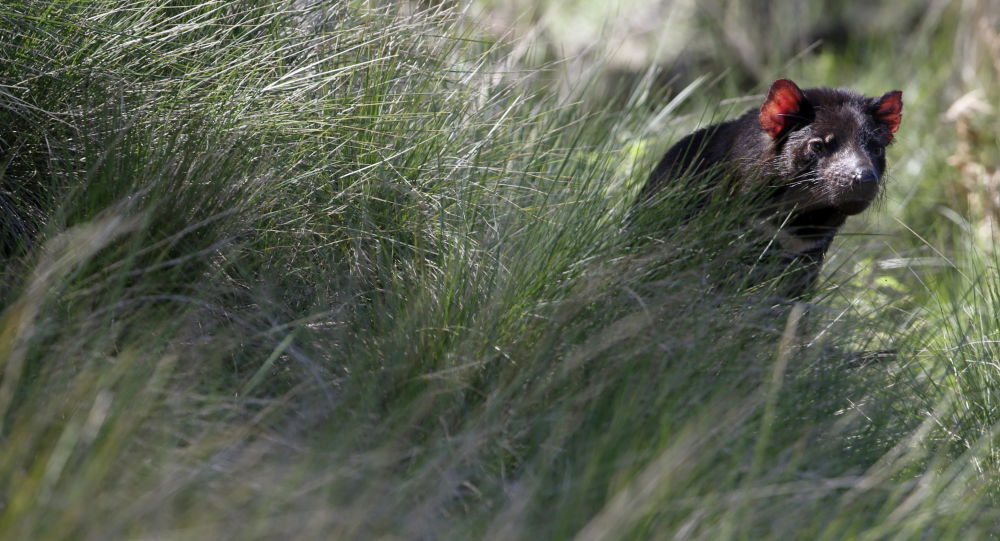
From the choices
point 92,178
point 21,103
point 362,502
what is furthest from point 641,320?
point 21,103

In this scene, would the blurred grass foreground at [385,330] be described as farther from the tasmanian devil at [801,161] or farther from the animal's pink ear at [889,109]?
the animal's pink ear at [889,109]

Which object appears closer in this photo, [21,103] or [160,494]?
[160,494]

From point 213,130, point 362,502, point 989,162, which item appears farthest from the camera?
point 989,162

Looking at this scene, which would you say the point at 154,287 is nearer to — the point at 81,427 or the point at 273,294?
the point at 273,294

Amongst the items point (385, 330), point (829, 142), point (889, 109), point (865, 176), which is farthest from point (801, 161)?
point (385, 330)

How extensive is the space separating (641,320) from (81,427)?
156cm

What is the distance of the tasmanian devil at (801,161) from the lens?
417 centimetres

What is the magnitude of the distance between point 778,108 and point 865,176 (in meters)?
0.45

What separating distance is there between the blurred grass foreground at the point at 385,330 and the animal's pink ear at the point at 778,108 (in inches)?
24.9

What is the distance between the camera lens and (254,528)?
86.1 inches

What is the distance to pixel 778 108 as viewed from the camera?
4.37 meters

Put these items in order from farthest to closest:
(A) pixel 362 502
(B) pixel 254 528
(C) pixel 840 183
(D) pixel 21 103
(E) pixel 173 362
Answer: (C) pixel 840 183 → (D) pixel 21 103 → (E) pixel 173 362 → (A) pixel 362 502 → (B) pixel 254 528

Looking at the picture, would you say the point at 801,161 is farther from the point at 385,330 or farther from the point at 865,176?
the point at 385,330

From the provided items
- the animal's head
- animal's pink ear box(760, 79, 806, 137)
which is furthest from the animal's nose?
animal's pink ear box(760, 79, 806, 137)
